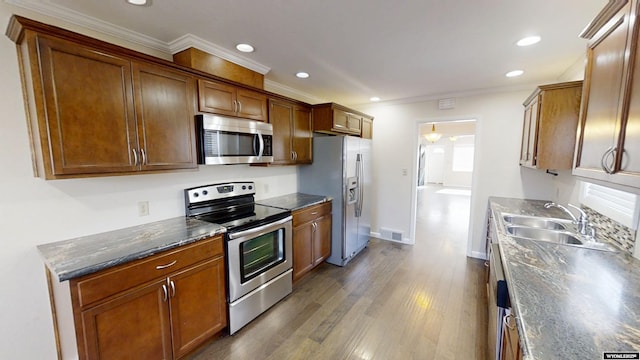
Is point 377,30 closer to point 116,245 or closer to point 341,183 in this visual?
point 341,183

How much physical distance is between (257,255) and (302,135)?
1692 mm

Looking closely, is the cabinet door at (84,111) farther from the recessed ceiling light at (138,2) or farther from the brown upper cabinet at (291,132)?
the brown upper cabinet at (291,132)

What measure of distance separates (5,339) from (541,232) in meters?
4.02

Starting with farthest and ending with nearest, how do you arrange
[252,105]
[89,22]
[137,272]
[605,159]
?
[252,105]
[89,22]
[137,272]
[605,159]

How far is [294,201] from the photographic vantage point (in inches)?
124

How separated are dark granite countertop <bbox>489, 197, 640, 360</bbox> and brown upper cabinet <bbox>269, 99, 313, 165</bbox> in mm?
2317

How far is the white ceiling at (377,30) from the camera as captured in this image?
159 centimetres

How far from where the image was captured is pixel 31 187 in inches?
61.8

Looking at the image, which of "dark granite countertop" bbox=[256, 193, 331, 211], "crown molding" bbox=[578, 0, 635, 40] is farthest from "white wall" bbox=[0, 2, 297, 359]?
"crown molding" bbox=[578, 0, 635, 40]

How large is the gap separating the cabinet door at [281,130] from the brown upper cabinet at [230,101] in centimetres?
15

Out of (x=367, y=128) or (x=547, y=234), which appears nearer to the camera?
(x=547, y=234)

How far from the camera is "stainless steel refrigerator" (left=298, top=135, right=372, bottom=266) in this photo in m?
3.33

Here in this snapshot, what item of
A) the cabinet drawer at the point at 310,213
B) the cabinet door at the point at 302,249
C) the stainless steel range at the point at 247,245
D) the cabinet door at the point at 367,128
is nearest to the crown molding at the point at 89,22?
the stainless steel range at the point at 247,245

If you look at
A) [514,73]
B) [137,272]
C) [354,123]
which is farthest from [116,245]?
[514,73]
